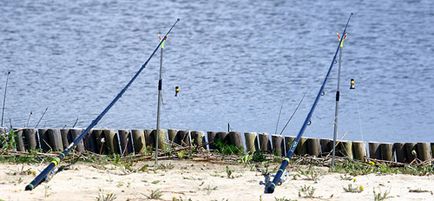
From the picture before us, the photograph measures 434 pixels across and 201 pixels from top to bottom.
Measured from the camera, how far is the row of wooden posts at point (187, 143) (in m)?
14.5

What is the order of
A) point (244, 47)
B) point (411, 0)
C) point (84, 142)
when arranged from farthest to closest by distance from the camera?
1. point (411, 0)
2. point (244, 47)
3. point (84, 142)

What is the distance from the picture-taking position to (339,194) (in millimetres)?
11844

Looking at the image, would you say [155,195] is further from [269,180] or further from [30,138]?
[30,138]

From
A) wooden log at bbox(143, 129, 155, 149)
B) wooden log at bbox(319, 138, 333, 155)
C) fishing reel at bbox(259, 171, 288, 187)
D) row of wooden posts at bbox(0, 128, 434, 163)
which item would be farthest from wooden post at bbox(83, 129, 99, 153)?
fishing reel at bbox(259, 171, 288, 187)

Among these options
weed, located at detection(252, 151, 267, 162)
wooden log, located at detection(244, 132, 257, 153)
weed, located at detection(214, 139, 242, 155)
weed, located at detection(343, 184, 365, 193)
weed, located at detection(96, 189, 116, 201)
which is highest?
wooden log, located at detection(244, 132, 257, 153)

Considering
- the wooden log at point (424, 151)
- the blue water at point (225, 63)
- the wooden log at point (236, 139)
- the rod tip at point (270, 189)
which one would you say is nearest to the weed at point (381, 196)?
the rod tip at point (270, 189)

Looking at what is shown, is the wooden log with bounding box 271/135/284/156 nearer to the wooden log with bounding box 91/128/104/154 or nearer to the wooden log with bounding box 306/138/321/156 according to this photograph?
the wooden log with bounding box 306/138/321/156

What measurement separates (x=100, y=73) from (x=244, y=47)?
16.0 ft

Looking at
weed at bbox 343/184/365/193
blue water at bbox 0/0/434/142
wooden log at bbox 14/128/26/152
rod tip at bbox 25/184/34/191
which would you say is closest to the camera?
rod tip at bbox 25/184/34/191

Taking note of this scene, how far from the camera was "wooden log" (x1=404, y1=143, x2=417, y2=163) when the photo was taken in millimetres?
14359

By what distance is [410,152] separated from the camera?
14406 mm

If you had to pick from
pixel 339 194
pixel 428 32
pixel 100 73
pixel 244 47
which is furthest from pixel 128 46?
pixel 339 194

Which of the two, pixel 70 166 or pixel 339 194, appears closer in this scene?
pixel 339 194

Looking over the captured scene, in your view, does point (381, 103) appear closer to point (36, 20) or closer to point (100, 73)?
point (100, 73)
